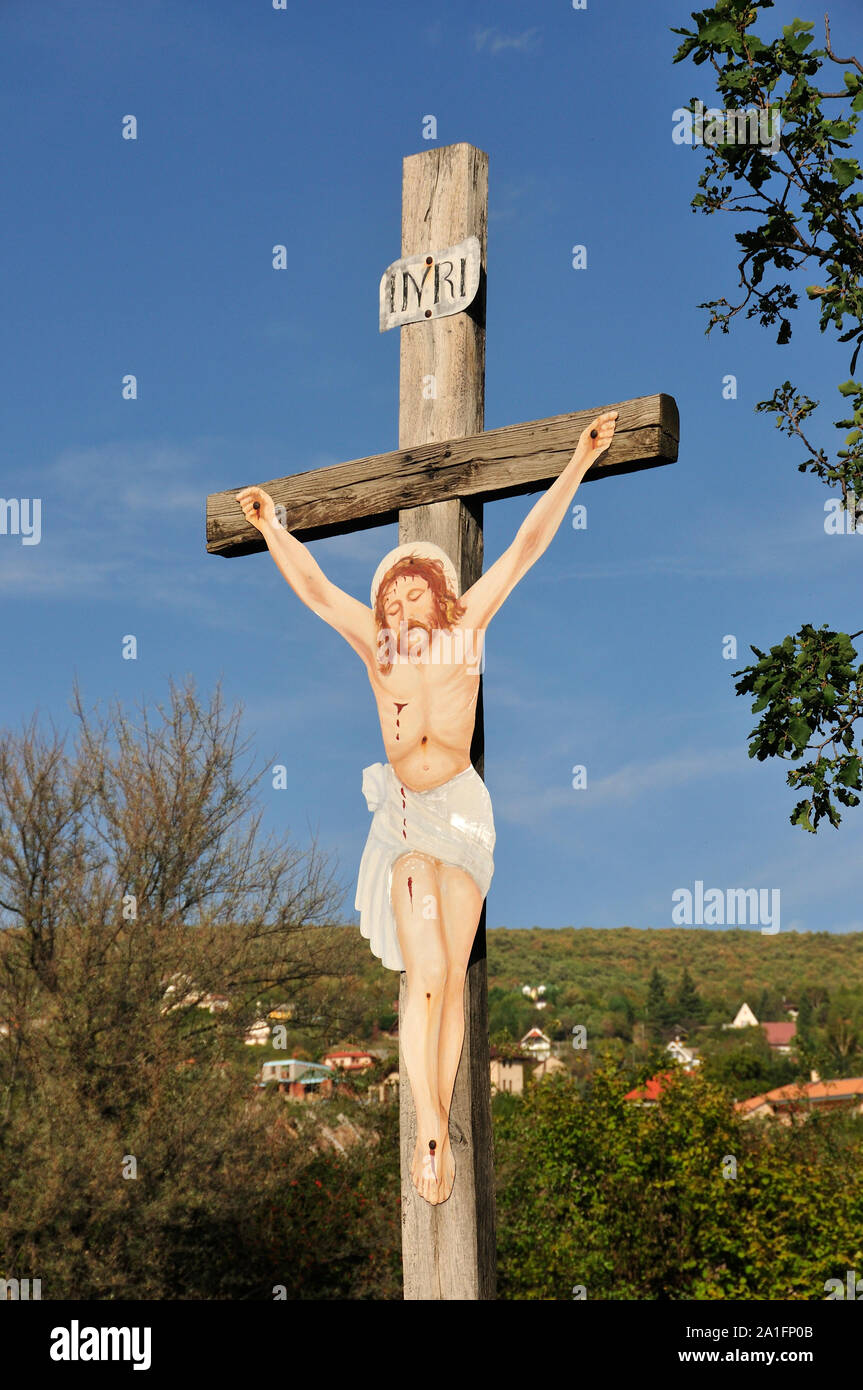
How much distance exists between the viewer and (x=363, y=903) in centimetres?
436

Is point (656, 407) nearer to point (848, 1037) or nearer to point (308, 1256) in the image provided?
point (308, 1256)

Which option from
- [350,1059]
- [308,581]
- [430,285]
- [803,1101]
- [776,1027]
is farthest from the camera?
[776,1027]

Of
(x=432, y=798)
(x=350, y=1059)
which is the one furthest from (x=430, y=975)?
(x=350, y=1059)

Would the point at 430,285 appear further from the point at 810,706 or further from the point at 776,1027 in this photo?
the point at 776,1027

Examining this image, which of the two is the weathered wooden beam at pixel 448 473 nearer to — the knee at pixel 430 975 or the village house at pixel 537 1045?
the knee at pixel 430 975

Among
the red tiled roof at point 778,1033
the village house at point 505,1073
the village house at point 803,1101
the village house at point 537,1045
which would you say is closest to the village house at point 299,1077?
the village house at point 505,1073

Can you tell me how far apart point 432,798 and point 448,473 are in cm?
106

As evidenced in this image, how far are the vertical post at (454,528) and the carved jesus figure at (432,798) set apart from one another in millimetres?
57

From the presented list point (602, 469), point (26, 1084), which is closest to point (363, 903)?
point (602, 469)

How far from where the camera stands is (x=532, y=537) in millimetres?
4270

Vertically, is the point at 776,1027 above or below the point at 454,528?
below

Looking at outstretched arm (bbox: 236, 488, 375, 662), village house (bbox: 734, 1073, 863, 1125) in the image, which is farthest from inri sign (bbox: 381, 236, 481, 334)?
village house (bbox: 734, 1073, 863, 1125)

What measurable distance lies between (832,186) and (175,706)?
11.2m
